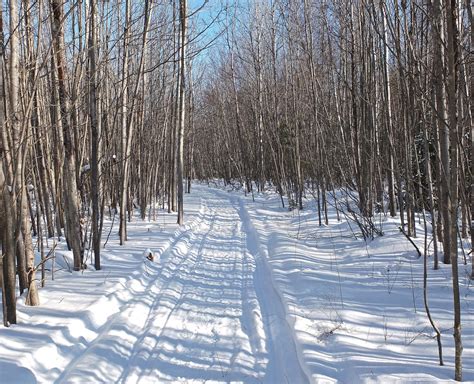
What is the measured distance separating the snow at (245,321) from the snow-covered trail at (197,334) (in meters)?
0.02

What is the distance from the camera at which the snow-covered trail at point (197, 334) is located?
12.5 ft

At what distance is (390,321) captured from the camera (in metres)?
4.60

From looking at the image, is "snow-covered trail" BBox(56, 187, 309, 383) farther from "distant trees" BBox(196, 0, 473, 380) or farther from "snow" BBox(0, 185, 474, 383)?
"distant trees" BBox(196, 0, 473, 380)

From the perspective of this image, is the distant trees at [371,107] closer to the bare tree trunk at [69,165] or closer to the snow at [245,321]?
the snow at [245,321]

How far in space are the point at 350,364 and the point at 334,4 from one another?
9215 mm

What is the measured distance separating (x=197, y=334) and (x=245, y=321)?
661mm

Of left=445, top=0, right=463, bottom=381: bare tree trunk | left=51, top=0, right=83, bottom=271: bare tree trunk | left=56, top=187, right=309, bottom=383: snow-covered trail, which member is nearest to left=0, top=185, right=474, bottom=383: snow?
left=56, top=187, right=309, bottom=383: snow-covered trail

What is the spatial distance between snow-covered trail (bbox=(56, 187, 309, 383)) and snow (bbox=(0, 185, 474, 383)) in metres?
0.02

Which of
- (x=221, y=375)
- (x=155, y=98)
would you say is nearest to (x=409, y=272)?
(x=221, y=375)

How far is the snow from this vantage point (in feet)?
12.1

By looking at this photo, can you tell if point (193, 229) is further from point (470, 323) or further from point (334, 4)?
point (470, 323)

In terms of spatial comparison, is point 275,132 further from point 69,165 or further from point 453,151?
point 453,151

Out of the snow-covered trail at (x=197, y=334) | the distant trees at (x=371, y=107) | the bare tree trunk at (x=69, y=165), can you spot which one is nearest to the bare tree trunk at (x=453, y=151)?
the distant trees at (x=371, y=107)

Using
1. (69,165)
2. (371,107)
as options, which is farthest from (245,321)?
(371,107)
